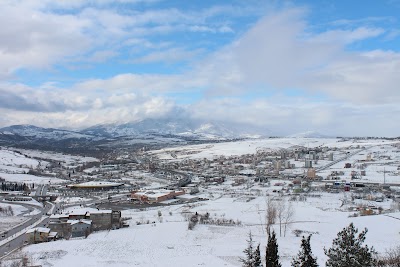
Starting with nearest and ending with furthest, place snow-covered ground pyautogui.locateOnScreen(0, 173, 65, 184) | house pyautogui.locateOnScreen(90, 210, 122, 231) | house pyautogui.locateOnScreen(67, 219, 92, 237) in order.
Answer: house pyautogui.locateOnScreen(67, 219, 92, 237) → house pyautogui.locateOnScreen(90, 210, 122, 231) → snow-covered ground pyautogui.locateOnScreen(0, 173, 65, 184)

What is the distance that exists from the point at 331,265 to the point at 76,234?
63.6ft

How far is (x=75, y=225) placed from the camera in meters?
27.0

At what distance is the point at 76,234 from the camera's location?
2647 centimetres

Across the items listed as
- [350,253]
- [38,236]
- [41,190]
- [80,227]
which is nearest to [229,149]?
[41,190]

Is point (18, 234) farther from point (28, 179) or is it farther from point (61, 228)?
point (28, 179)

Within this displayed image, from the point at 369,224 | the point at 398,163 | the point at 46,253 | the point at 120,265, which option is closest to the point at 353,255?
the point at 120,265

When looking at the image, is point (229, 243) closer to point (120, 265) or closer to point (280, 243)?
point (280, 243)

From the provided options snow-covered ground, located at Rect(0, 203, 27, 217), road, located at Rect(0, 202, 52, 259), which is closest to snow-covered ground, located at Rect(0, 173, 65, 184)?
snow-covered ground, located at Rect(0, 203, 27, 217)

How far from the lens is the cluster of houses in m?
25.2

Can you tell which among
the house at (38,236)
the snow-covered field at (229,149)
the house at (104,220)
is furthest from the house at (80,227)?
the snow-covered field at (229,149)

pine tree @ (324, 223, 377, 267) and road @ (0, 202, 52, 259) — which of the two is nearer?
pine tree @ (324, 223, 377, 267)

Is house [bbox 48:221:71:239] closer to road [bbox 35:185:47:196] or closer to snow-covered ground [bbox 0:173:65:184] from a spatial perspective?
road [bbox 35:185:47:196]

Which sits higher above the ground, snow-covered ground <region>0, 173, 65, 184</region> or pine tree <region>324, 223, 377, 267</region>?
pine tree <region>324, 223, 377, 267</region>

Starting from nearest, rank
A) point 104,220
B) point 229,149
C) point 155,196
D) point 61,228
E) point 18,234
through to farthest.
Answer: point 61,228, point 18,234, point 104,220, point 155,196, point 229,149
